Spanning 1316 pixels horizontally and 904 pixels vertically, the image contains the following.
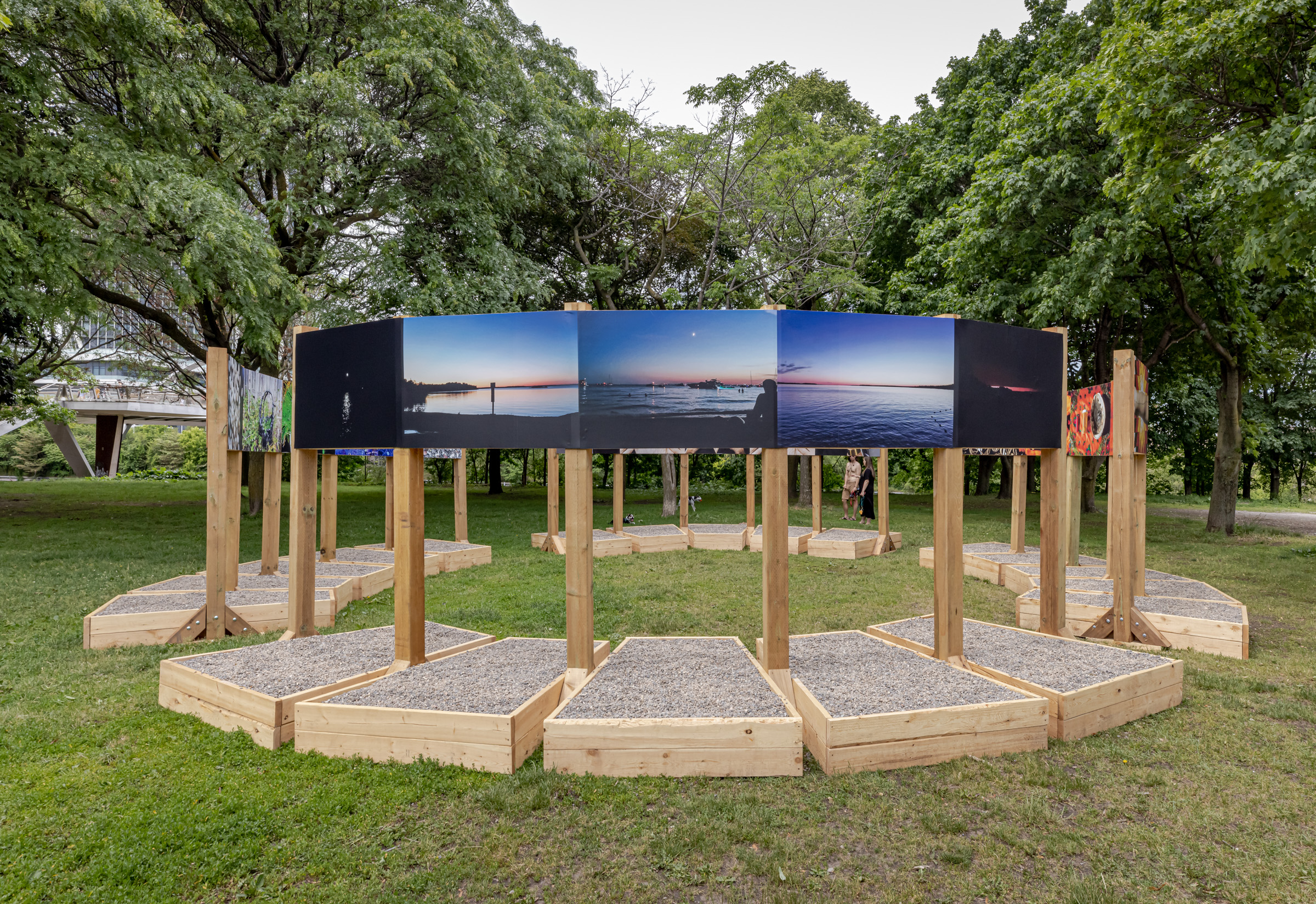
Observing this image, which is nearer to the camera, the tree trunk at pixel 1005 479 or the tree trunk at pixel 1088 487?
the tree trunk at pixel 1088 487

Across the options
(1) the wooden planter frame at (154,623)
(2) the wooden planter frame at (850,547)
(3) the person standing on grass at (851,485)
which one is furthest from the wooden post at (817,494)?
(1) the wooden planter frame at (154,623)

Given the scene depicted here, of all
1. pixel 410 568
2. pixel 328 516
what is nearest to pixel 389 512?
pixel 328 516

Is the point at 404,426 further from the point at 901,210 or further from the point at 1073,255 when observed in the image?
the point at 901,210

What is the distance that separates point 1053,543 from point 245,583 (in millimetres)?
8935

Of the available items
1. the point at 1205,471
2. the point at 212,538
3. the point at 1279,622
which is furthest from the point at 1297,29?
the point at 1205,471

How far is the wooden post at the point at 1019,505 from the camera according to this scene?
10.8 m

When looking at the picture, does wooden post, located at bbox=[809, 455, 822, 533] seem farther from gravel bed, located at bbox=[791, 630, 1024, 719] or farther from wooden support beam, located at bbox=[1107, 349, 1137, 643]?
gravel bed, located at bbox=[791, 630, 1024, 719]

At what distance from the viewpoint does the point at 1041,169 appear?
13.0 m

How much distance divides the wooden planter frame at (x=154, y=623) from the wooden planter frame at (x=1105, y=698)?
262 inches

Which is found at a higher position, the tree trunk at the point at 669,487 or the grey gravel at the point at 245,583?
the tree trunk at the point at 669,487

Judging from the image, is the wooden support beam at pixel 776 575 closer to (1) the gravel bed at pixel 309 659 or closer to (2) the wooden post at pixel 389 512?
(1) the gravel bed at pixel 309 659

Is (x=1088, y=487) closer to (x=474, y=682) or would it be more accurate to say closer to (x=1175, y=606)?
(x=1175, y=606)

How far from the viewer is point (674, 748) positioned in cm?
396

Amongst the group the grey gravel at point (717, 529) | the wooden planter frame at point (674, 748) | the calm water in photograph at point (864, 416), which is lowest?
the wooden planter frame at point (674, 748)
